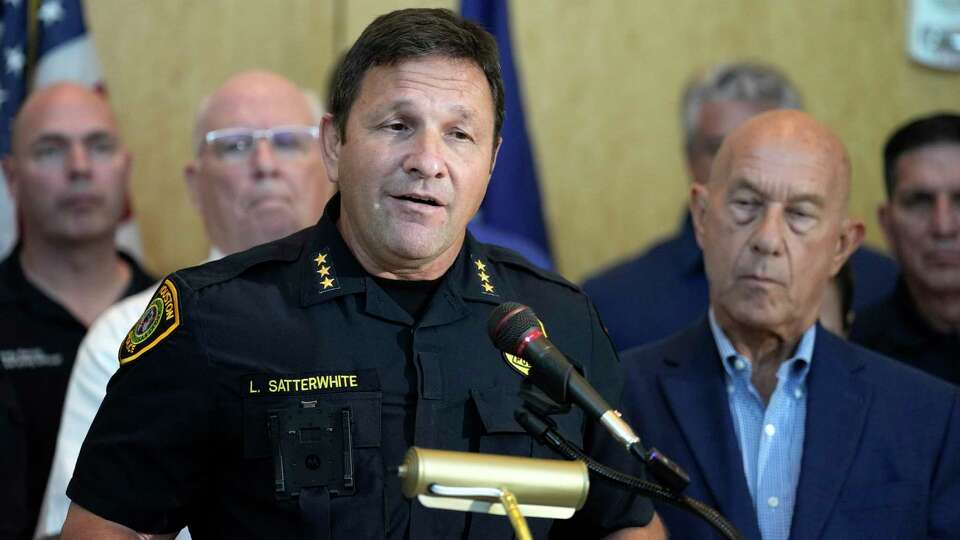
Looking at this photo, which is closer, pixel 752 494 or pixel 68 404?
pixel 752 494

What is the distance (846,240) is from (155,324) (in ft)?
6.10

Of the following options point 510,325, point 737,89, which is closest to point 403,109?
point 510,325

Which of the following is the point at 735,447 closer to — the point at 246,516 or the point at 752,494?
the point at 752,494

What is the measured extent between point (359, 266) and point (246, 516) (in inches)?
Result: 19.5

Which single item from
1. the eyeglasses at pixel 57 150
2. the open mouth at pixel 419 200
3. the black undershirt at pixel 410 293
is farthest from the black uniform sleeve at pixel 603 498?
the eyeglasses at pixel 57 150

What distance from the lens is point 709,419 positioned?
11.1 feet

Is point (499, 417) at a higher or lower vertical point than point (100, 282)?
higher

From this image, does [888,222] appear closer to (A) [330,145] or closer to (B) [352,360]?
(A) [330,145]

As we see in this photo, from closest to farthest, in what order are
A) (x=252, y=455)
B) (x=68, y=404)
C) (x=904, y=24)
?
(x=252, y=455) < (x=68, y=404) < (x=904, y=24)

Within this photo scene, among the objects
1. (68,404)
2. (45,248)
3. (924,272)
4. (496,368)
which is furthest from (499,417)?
(45,248)

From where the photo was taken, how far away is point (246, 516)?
8.16 feet

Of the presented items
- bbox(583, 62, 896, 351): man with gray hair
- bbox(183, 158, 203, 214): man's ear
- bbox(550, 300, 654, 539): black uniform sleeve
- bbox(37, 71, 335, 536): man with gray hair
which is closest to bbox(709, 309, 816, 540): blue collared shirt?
bbox(550, 300, 654, 539): black uniform sleeve

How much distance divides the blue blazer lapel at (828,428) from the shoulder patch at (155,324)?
146cm

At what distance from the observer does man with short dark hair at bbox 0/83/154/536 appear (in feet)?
14.8
